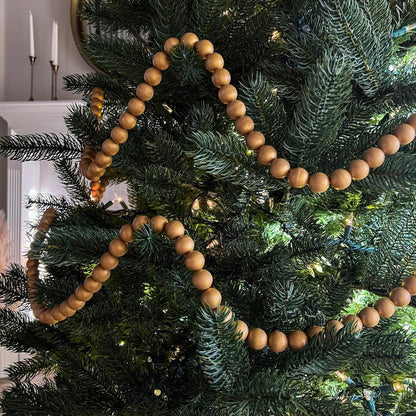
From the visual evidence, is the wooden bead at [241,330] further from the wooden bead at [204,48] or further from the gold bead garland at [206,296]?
the wooden bead at [204,48]

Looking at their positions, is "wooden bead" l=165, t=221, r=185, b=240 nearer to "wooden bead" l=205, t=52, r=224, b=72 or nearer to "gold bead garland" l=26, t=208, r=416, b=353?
"gold bead garland" l=26, t=208, r=416, b=353

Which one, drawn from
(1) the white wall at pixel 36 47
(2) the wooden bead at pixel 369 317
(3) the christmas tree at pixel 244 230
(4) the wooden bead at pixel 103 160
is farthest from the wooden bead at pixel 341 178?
(1) the white wall at pixel 36 47

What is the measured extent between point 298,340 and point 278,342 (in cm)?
2

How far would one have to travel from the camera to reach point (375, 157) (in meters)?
0.33

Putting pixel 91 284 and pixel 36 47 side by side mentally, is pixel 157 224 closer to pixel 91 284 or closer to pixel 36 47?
pixel 91 284

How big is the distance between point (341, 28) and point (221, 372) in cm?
27

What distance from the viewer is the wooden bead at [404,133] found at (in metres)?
0.34

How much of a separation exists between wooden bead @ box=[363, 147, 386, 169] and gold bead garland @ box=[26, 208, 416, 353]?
108mm

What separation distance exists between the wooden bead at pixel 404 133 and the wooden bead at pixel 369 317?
0.14 metres

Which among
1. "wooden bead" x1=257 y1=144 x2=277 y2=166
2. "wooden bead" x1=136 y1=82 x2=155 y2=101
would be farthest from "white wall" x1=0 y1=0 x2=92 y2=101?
"wooden bead" x1=257 y1=144 x2=277 y2=166

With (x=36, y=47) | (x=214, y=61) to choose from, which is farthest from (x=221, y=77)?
(x=36, y=47)

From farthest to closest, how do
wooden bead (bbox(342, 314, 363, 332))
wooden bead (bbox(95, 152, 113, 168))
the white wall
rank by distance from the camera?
the white wall → wooden bead (bbox(95, 152, 113, 168)) → wooden bead (bbox(342, 314, 363, 332))

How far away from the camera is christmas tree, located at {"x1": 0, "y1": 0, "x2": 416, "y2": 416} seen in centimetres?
33

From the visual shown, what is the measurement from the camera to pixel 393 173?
0.35m
